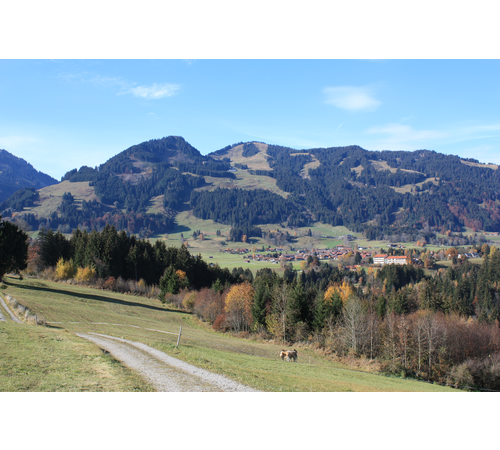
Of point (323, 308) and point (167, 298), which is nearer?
point (323, 308)

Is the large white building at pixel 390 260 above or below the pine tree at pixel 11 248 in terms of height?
above

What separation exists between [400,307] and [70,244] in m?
79.7

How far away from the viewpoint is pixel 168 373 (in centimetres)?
1298

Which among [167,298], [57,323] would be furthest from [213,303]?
[57,323]

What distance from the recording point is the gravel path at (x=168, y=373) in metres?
11.0

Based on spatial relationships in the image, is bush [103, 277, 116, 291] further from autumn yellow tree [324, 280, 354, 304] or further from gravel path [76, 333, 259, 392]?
gravel path [76, 333, 259, 392]

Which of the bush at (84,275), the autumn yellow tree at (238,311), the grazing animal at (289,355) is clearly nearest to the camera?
the grazing animal at (289,355)

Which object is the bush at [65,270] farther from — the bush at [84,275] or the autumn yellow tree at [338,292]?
the autumn yellow tree at [338,292]

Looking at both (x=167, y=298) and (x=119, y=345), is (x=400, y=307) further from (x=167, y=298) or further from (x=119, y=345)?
(x=119, y=345)

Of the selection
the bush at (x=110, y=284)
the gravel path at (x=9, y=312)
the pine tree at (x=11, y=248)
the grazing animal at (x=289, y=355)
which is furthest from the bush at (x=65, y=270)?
the grazing animal at (x=289, y=355)

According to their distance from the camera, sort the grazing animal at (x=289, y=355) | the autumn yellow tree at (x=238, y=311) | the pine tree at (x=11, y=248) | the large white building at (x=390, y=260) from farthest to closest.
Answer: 1. the large white building at (x=390, y=260)
2. the autumn yellow tree at (x=238, y=311)
3. the pine tree at (x=11, y=248)
4. the grazing animal at (x=289, y=355)

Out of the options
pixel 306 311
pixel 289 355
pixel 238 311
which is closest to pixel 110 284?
pixel 238 311
